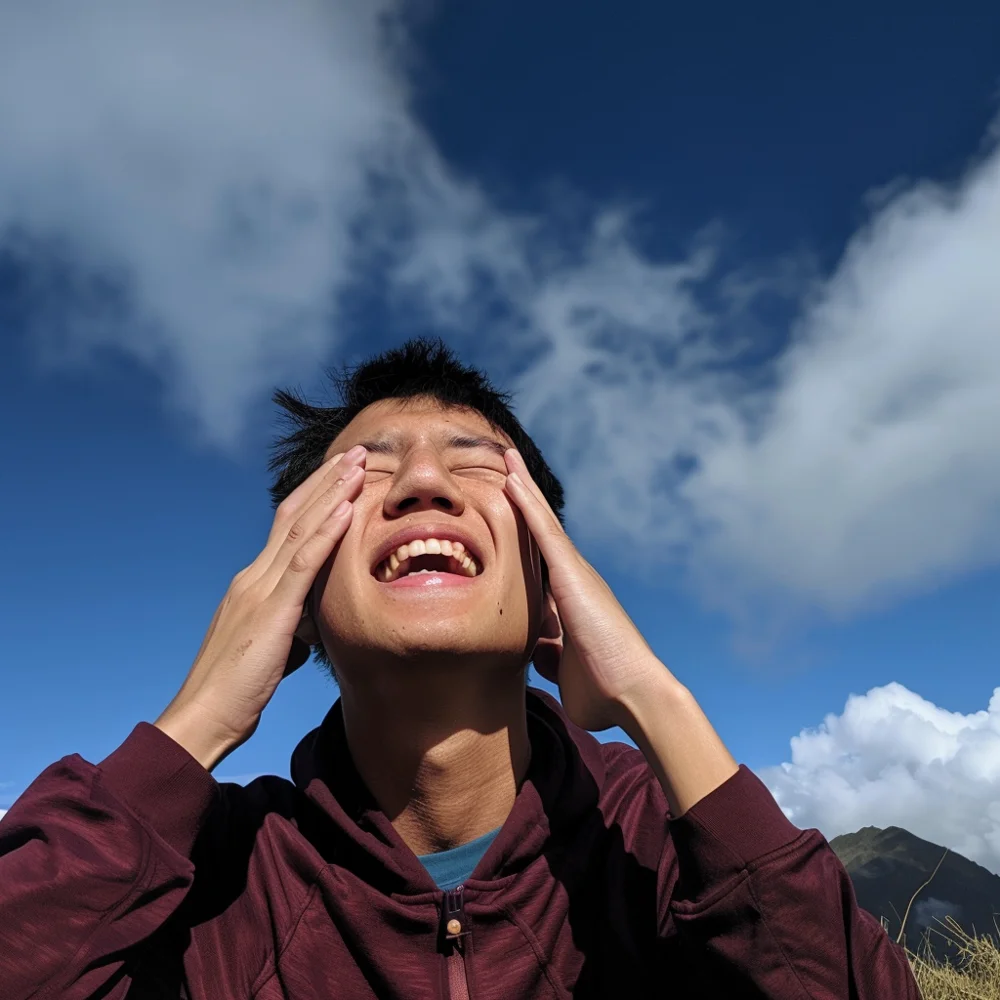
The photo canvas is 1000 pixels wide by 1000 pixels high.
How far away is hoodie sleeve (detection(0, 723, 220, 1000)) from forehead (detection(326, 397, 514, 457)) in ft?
5.40

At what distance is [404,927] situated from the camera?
2.93 metres

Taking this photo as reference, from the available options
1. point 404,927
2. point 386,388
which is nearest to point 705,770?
point 404,927

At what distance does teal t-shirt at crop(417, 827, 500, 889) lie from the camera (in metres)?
3.28

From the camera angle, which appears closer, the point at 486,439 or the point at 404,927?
the point at 404,927

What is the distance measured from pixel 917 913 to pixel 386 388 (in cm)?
458

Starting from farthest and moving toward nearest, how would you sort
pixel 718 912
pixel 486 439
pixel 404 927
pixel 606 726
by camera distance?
pixel 486 439, pixel 606 726, pixel 404 927, pixel 718 912

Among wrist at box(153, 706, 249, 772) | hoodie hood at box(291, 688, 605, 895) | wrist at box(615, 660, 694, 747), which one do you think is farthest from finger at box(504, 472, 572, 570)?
wrist at box(153, 706, 249, 772)

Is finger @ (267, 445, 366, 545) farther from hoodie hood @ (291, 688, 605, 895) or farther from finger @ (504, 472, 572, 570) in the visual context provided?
hoodie hood @ (291, 688, 605, 895)

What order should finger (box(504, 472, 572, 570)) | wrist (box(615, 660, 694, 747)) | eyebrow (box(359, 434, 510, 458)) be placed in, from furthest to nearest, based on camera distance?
1. eyebrow (box(359, 434, 510, 458))
2. finger (box(504, 472, 572, 570))
3. wrist (box(615, 660, 694, 747))

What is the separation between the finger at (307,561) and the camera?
3205 millimetres

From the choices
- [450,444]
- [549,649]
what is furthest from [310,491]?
[549,649]

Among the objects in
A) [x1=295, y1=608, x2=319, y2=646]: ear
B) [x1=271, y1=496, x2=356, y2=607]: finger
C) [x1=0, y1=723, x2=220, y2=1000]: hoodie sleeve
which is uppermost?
[x1=295, y1=608, x2=319, y2=646]: ear

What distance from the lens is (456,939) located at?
290 centimetres

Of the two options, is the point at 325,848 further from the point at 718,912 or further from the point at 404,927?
the point at 718,912
